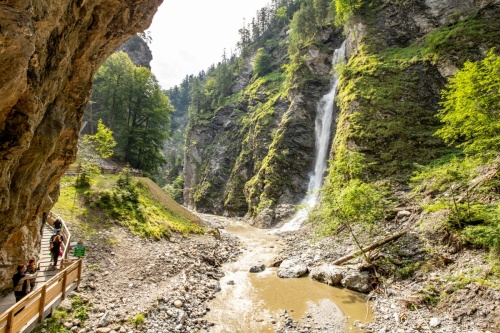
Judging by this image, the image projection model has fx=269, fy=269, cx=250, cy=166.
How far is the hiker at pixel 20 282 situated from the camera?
9.38 meters

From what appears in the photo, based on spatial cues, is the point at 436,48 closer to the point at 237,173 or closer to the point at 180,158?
the point at 237,173

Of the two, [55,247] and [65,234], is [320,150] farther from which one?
[55,247]

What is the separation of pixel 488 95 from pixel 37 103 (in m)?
20.6

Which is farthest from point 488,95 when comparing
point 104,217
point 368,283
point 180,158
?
point 180,158

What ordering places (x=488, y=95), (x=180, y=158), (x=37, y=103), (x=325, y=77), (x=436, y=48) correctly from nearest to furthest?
(x=37, y=103) < (x=488, y=95) < (x=436, y=48) < (x=325, y=77) < (x=180, y=158)

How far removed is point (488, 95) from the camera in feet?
48.8

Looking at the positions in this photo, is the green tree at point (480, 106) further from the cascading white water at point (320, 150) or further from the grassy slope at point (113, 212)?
the grassy slope at point (113, 212)

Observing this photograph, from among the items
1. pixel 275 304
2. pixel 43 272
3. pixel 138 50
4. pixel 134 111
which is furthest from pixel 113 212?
pixel 138 50

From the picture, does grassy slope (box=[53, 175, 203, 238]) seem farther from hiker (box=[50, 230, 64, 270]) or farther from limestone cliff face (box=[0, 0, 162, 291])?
limestone cliff face (box=[0, 0, 162, 291])

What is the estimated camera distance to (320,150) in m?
41.1

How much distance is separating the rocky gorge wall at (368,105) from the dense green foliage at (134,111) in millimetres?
17532

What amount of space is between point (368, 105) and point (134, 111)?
1324 inches

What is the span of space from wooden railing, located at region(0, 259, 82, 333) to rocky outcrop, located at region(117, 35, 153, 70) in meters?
82.8

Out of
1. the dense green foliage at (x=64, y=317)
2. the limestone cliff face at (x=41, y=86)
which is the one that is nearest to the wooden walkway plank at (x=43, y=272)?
the limestone cliff face at (x=41, y=86)
